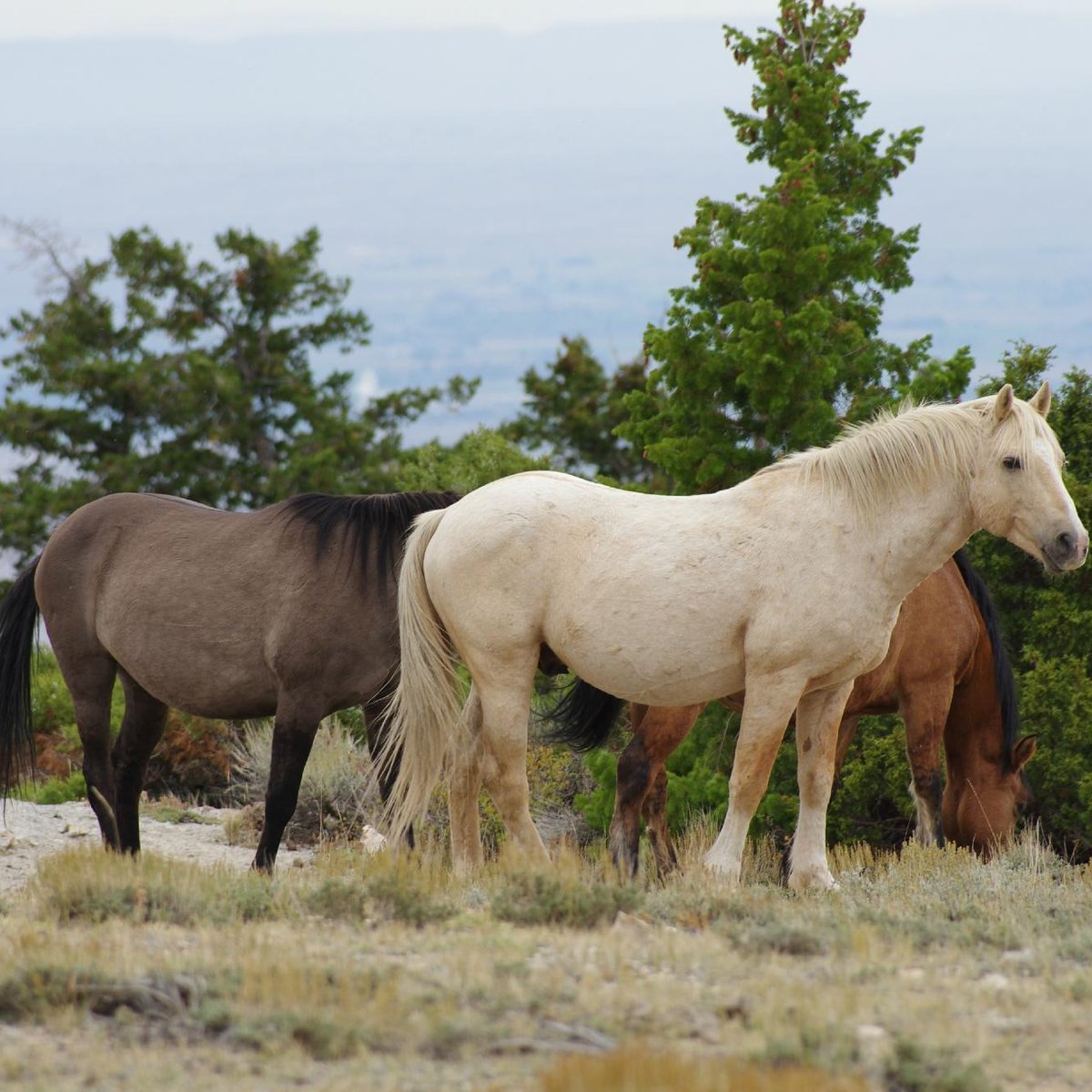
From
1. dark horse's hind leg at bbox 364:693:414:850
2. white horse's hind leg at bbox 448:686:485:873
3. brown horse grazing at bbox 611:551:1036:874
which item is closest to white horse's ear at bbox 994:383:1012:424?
brown horse grazing at bbox 611:551:1036:874

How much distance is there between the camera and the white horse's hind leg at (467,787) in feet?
21.9

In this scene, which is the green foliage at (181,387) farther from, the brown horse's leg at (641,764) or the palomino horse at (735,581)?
the palomino horse at (735,581)

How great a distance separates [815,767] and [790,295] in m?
5.27

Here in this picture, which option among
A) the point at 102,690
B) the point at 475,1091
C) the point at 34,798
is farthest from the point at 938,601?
the point at 34,798

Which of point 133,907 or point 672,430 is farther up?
point 672,430

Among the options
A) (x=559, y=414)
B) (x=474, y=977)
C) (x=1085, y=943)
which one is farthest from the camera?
(x=559, y=414)

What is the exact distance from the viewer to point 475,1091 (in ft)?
10.8

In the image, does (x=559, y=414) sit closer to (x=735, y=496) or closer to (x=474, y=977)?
(x=735, y=496)

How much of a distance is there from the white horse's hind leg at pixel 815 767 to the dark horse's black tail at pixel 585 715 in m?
1.54

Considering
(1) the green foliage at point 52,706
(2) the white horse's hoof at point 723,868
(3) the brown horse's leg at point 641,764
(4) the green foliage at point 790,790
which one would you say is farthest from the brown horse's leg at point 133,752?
(1) the green foliage at point 52,706

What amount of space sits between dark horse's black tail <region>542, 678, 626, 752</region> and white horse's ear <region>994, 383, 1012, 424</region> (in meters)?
2.70

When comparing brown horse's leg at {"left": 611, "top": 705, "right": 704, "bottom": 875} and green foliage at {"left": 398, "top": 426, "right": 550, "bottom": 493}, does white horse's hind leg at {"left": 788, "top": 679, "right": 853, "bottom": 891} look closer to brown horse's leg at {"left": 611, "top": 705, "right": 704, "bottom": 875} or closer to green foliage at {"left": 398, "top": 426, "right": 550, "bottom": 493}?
brown horse's leg at {"left": 611, "top": 705, "right": 704, "bottom": 875}

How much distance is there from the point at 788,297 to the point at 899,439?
4.91 metres

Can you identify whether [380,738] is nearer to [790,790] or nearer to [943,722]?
[943,722]
